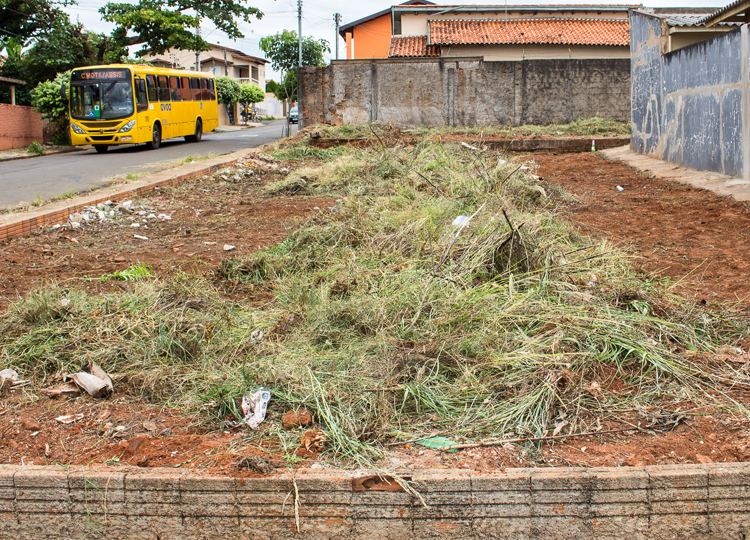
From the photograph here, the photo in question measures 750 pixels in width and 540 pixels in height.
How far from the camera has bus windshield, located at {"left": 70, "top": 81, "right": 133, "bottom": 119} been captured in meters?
18.3

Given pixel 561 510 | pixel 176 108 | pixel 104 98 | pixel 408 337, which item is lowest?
pixel 561 510

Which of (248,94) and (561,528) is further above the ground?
(248,94)

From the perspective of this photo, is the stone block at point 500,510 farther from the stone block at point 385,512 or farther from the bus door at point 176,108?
the bus door at point 176,108

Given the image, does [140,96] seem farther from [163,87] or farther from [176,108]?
[176,108]

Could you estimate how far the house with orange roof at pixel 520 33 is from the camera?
91.1 ft

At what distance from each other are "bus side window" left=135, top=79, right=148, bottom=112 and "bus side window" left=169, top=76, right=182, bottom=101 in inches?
83.8

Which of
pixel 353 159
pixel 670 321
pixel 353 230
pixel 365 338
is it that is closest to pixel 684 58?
pixel 353 159

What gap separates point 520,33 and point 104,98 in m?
18.7

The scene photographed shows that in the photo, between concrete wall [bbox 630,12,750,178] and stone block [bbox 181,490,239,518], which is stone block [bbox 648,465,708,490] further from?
concrete wall [bbox 630,12,750,178]

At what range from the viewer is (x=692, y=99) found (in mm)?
10938

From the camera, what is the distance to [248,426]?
2814 millimetres

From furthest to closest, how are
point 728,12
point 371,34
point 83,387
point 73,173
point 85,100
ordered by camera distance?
point 371,34
point 85,100
point 73,173
point 728,12
point 83,387

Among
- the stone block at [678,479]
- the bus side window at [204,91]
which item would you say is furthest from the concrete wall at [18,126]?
the stone block at [678,479]

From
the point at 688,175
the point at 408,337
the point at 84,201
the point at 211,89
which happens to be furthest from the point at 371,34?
the point at 408,337
